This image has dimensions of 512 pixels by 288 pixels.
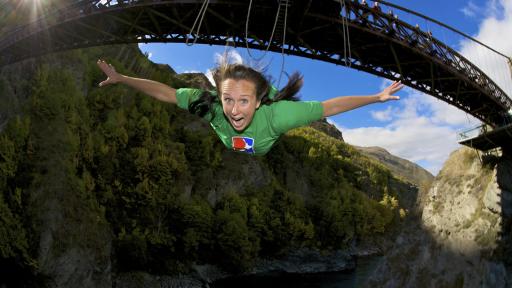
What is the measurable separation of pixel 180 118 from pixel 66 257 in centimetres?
2580

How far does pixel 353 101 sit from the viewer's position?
3.54m

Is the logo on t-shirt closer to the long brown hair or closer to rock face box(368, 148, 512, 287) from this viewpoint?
the long brown hair

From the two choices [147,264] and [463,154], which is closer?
[463,154]

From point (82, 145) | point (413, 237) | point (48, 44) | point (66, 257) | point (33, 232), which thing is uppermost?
point (48, 44)

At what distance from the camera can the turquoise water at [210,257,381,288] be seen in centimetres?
3822

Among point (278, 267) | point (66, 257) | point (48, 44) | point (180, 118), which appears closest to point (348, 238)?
point (278, 267)

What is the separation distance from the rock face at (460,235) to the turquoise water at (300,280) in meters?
20.3

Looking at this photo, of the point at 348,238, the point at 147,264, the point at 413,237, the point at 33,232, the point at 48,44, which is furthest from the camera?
the point at 348,238

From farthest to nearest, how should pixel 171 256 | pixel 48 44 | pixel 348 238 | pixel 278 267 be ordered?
pixel 348 238 → pixel 278 267 → pixel 171 256 → pixel 48 44

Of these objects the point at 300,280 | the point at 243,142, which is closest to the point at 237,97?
the point at 243,142

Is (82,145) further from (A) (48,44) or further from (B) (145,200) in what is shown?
(A) (48,44)

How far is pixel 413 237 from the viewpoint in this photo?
2017 cm

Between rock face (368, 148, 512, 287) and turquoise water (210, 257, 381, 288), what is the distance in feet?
66.8

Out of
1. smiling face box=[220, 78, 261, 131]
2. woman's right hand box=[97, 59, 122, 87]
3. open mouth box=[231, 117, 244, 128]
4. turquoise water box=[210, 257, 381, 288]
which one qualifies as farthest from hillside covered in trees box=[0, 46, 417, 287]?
smiling face box=[220, 78, 261, 131]
